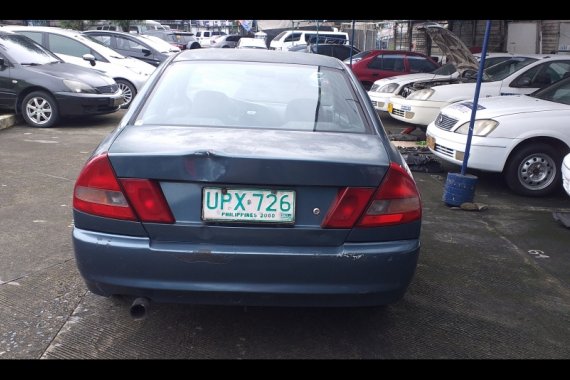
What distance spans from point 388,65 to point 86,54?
682 cm

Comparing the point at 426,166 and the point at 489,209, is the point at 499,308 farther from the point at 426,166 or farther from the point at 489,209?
the point at 426,166

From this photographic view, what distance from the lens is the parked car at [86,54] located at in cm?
1177

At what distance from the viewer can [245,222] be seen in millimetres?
2531

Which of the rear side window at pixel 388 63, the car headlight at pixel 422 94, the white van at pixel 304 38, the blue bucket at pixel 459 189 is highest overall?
the white van at pixel 304 38

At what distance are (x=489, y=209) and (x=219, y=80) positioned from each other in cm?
352

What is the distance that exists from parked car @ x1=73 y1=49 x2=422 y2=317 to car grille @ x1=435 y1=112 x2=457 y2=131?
4397mm

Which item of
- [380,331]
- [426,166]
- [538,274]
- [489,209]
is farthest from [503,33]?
[380,331]

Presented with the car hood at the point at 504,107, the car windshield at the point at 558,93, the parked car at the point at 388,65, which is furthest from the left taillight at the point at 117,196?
the parked car at the point at 388,65

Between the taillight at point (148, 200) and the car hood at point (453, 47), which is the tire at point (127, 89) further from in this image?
the taillight at point (148, 200)

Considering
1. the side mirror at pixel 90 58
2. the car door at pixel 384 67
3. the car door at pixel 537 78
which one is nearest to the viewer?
the car door at pixel 537 78

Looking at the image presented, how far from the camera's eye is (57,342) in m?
2.88

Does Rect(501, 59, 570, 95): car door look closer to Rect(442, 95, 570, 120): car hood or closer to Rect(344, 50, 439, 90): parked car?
Rect(442, 95, 570, 120): car hood

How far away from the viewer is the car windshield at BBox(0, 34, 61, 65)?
9384 millimetres
